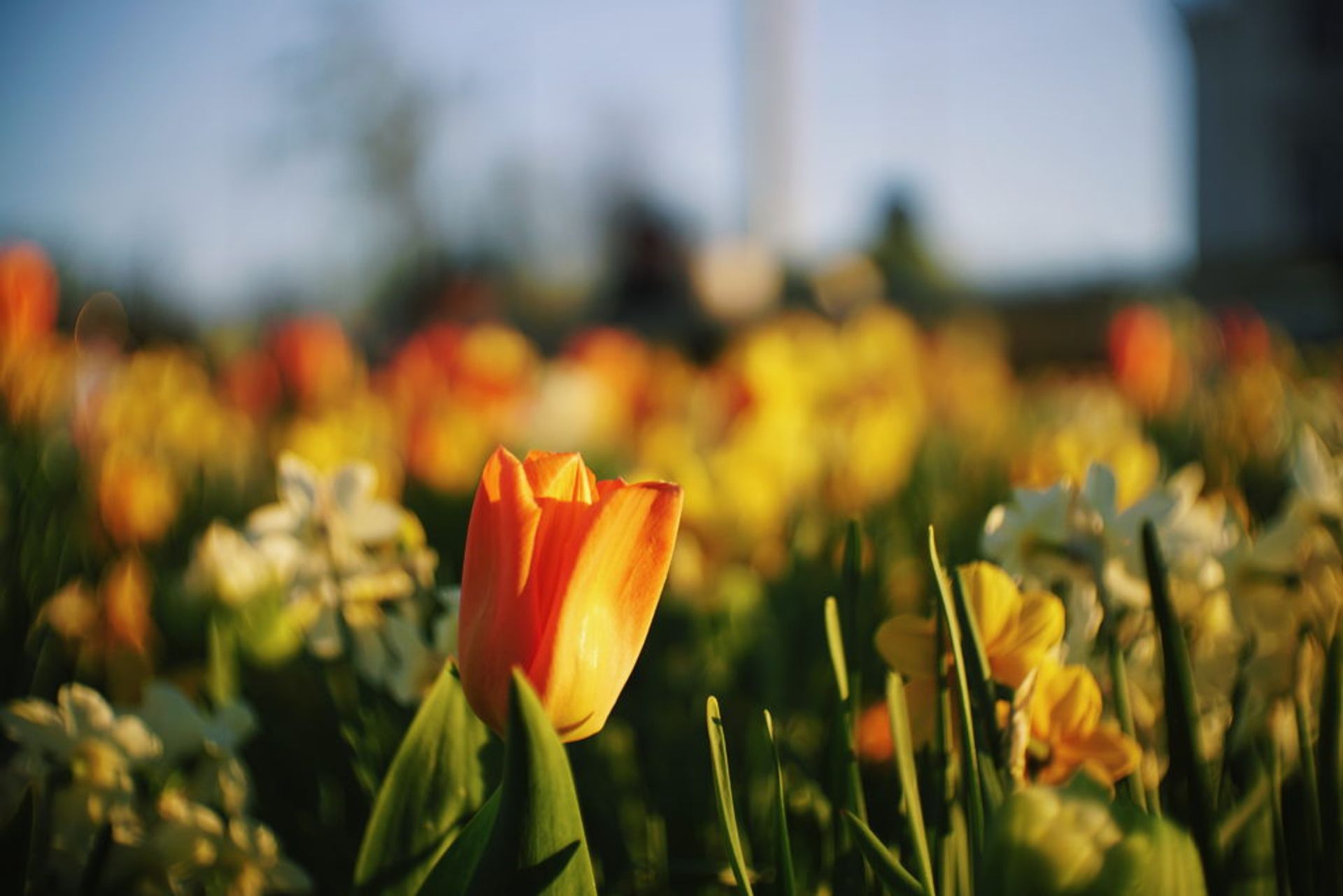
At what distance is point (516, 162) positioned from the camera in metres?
11.0

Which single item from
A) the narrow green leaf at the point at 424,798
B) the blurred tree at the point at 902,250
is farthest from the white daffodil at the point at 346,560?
the blurred tree at the point at 902,250

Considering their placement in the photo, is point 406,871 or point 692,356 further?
point 692,356

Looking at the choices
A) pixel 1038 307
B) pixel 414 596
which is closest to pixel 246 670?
pixel 414 596

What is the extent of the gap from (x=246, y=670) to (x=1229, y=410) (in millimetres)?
1323

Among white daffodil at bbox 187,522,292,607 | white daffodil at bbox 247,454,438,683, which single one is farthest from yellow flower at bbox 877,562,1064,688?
white daffodil at bbox 187,522,292,607

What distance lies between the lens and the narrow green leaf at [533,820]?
0.26 metres

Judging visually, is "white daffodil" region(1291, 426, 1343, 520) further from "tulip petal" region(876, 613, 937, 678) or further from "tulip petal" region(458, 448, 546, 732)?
"tulip petal" region(458, 448, 546, 732)

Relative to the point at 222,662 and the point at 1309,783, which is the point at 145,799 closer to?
the point at 222,662

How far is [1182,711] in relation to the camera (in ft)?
1.08

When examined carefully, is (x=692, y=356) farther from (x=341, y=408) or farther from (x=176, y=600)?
(x=176, y=600)

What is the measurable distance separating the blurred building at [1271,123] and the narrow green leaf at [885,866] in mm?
14433

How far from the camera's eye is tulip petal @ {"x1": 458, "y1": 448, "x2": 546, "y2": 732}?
31cm

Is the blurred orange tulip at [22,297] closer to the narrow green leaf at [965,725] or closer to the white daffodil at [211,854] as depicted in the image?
the white daffodil at [211,854]

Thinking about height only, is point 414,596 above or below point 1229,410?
above
